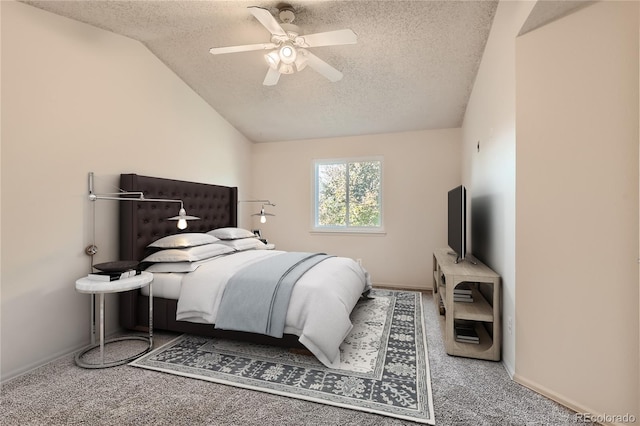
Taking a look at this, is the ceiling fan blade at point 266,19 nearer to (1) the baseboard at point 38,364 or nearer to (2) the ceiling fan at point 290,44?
(2) the ceiling fan at point 290,44

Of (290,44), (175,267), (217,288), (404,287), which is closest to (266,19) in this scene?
(290,44)

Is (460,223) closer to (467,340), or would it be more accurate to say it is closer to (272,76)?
(467,340)

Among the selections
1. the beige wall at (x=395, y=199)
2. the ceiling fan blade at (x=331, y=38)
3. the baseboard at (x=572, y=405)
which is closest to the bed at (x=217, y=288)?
the beige wall at (x=395, y=199)

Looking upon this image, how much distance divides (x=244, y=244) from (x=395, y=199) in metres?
2.22

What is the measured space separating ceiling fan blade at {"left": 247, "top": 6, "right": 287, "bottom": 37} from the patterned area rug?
2.32 m

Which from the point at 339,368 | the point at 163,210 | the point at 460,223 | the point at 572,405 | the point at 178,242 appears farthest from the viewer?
the point at 163,210

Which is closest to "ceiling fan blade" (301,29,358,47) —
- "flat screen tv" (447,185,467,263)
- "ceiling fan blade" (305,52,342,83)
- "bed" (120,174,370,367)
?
"ceiling fan blade" (305,52,342,83)

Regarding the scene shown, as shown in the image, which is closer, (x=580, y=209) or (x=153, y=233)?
(x=580, y=209)

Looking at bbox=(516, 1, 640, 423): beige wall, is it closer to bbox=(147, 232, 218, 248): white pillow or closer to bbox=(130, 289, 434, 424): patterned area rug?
bbox=(130, 289, 434, 424): patterned area rug

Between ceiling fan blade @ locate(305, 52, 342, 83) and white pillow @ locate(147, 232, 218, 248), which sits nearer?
ceiling fan blade @ locate(305, 52, 342, 83)

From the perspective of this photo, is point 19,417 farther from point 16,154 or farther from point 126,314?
point 16,154

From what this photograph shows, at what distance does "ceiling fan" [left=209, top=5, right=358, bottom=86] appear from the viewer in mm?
2102

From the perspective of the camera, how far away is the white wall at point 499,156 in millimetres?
2000

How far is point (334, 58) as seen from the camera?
2965mm
